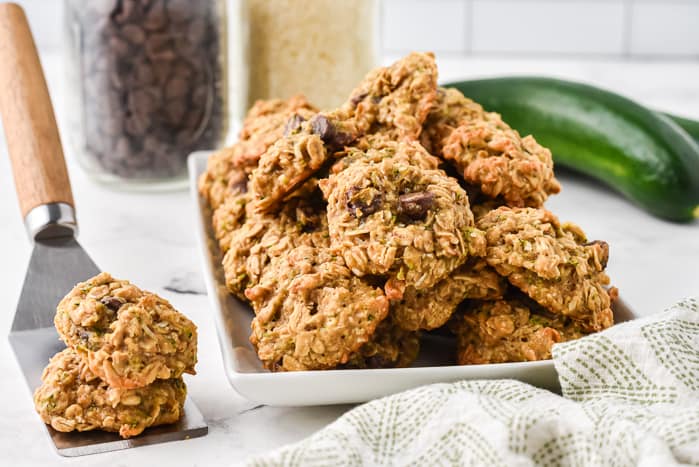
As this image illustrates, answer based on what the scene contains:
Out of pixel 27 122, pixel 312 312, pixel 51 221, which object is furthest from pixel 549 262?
pixel 27 122

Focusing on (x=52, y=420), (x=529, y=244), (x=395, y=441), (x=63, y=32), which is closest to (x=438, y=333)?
(x=529, y=244)

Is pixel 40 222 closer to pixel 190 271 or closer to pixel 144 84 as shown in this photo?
pixel 190 271

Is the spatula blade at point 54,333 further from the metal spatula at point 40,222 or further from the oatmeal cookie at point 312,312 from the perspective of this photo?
the oatmeal cookie at point 312,312

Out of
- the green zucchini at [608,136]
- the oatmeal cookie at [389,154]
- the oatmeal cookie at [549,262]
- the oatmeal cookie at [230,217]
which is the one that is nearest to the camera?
the oatmeal cookie at [549,262]

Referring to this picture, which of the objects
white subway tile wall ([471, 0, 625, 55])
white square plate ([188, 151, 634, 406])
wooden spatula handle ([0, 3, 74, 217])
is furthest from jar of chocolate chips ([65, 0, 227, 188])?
white subway tile wall ([471, 0, 625, 55])

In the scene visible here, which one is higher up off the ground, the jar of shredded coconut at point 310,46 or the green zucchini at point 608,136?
the jar of shredded coconut at point 310,46

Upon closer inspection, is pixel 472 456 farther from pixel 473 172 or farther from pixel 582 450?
pixel 473 172

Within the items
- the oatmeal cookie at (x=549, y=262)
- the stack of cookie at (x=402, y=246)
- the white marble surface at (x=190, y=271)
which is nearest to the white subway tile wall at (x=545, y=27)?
the white marble surface at (x=190, y=271)
